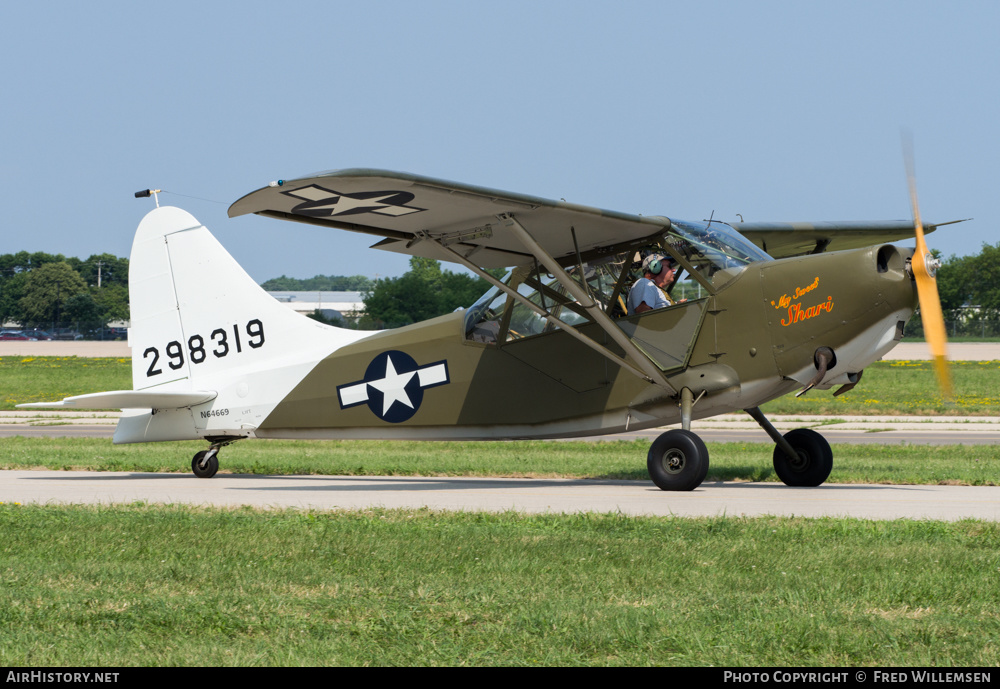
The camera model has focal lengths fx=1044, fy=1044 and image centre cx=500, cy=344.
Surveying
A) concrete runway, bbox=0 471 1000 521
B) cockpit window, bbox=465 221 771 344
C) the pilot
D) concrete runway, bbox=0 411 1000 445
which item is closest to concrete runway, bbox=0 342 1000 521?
concrete runway, bbox=0 471 1000 521

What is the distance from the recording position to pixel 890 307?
10492 millimetres

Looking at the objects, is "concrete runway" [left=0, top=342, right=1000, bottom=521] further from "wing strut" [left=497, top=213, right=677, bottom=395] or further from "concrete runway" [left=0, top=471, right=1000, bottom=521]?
"wing strut" [left=497, top=213, right=677, bottom=395]

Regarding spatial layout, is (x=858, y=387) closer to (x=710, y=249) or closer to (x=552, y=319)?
(x=710, y=249)

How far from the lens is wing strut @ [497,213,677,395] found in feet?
36.3

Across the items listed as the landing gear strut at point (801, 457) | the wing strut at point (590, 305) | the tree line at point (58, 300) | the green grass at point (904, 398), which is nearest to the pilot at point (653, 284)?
the wing strut at point (590, 305)

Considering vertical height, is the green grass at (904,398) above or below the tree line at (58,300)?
below

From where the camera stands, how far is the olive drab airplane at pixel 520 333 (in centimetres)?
1069

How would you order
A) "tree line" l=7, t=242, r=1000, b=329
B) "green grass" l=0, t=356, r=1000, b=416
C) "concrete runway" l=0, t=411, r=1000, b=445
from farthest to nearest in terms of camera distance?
1. "tree line" l=7, t=242, r=1000, b=329
2. "green grass" l=0, t=356, r=1000, b=416
3. "concrete runway" l=0, t=411, r=1000, b=445

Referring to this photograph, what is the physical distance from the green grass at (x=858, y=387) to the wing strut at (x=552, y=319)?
1776 centimetres

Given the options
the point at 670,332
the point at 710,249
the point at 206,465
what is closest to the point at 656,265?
the point at 710,249

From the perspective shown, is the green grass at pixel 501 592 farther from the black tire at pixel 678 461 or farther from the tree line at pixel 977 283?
the tree line at pixel 977 283

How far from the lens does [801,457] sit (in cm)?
1218

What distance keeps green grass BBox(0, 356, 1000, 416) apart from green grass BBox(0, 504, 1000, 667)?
2208 centimetres

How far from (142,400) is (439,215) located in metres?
5.14
